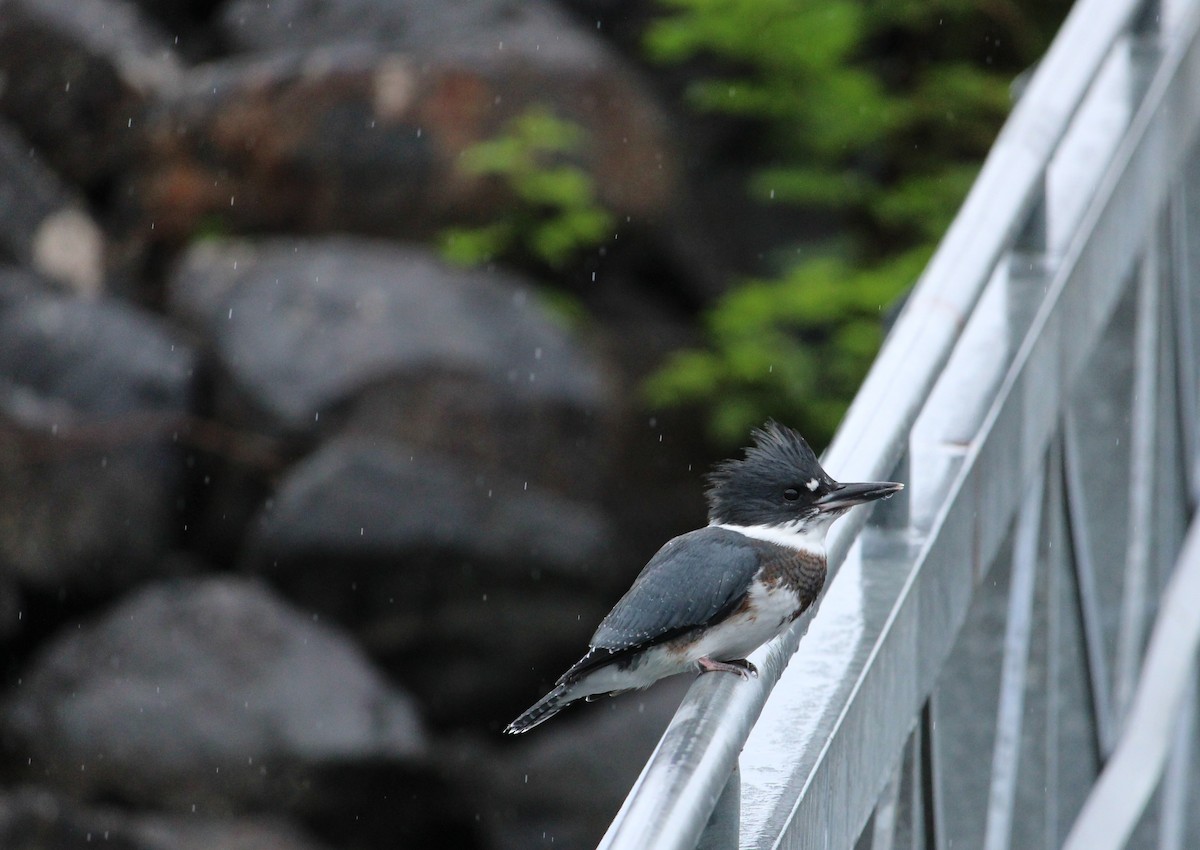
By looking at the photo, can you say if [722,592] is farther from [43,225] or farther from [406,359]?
[43,225]

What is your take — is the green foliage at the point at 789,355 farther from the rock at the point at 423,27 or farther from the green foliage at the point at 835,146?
the rock at the point at 423,27

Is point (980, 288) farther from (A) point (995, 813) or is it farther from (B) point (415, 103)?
(B) point (415, 103)

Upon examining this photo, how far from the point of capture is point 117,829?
218 inches

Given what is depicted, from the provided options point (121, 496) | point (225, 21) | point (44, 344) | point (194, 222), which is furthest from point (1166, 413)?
point (225, 21)

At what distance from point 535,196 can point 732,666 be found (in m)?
6.43

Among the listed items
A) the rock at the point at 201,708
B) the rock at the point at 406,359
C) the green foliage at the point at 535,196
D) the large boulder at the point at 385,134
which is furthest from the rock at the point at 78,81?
the rock at the point at 201,708

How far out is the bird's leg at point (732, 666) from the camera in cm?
125

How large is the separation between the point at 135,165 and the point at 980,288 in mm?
7297

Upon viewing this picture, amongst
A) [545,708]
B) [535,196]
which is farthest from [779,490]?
[535,196]

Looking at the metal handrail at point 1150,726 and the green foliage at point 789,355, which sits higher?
the metal handrail at point 1150,726

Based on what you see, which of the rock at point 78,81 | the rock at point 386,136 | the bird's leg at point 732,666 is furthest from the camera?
the rock at point 78,81

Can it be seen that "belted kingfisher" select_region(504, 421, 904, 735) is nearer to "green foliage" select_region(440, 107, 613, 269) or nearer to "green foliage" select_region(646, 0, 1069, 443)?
"green foliage" select_region(646, 0, 1069, 443)

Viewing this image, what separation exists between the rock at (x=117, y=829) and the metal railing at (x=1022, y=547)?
3.83 meters

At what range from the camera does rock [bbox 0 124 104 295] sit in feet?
25.9
